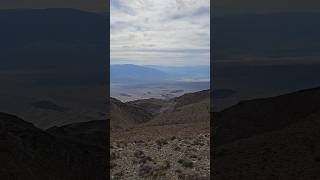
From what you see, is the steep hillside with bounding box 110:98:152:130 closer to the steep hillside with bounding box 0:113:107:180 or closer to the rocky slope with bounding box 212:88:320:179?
the rocky slope with bounding box 212:88:320:179

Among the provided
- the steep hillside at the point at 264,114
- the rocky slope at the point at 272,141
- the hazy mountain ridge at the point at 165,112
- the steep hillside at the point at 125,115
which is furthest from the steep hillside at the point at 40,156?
the steep hillside at the point at 125,115

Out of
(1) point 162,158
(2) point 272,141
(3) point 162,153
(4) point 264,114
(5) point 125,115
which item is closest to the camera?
(1) point 162,158

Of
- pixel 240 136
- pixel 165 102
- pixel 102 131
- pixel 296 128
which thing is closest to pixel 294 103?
pixel 240 136

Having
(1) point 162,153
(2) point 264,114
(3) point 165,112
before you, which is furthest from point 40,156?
(3) point 165,112

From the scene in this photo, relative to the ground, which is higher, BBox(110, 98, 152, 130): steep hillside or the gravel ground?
BBox(110, 98, 152, 130): steep hillside

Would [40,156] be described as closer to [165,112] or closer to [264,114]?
[264,114]

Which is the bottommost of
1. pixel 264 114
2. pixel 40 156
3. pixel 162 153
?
pixel 162 153

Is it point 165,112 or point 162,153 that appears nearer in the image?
point 162,153

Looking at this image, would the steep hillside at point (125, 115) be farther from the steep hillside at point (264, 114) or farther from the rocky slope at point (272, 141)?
the rocky slope at point (272, 141)

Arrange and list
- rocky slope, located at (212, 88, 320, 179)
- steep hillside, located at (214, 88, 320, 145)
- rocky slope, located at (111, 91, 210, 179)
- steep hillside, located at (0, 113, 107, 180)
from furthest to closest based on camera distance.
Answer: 1. steep hillside, located at (214, 88, 320, 145)
2. rocky slope, located at (111, 91, 210, 179)
3. rocky slope, located at (212, 88, 320, 179)
4. steep hillside, located at (0, 113, 107, 180)

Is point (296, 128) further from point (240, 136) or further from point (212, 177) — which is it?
point (212, 177)

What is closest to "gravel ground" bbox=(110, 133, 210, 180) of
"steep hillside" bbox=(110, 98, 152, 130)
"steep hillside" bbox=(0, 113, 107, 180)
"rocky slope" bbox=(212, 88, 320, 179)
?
"rocky slope" bbox=(212, 88, 320, 179)
